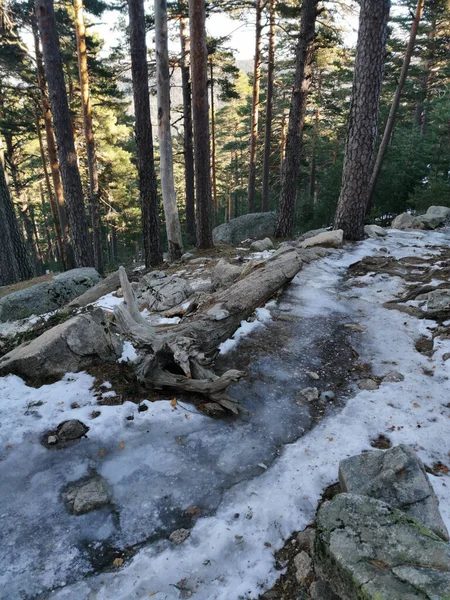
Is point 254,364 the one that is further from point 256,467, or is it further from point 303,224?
point 303,224

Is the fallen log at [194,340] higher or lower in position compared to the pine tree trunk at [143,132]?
lower

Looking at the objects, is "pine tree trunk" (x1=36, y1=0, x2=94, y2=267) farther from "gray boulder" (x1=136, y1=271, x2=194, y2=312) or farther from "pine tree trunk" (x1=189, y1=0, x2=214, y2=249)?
"gray boulder" (x1=136, y1=271, x2=194, y2=312)

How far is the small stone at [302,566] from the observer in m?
2.06

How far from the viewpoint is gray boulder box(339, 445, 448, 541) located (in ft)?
→ 7.32

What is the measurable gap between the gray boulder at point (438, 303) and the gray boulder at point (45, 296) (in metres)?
8.04

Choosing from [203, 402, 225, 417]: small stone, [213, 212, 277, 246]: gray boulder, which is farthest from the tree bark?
[203, 402, 225, 417]: small stone

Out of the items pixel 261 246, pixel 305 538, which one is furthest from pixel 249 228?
pixel 305 538

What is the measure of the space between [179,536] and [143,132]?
9503mm

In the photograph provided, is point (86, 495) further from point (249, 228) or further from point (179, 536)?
point (249, 228)

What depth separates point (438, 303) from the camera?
5.19 m

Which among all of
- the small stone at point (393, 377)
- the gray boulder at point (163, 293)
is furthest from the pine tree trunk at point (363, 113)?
the small stone at point (393, 377)

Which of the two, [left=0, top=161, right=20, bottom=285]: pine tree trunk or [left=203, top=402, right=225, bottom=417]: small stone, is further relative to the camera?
[left=0, top=161, right=20, bottom=285]: pine tree trunk

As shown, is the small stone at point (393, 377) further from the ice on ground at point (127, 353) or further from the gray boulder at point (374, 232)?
the gray boulder at point (374, 232)

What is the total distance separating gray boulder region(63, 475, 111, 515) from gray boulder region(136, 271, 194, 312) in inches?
145
